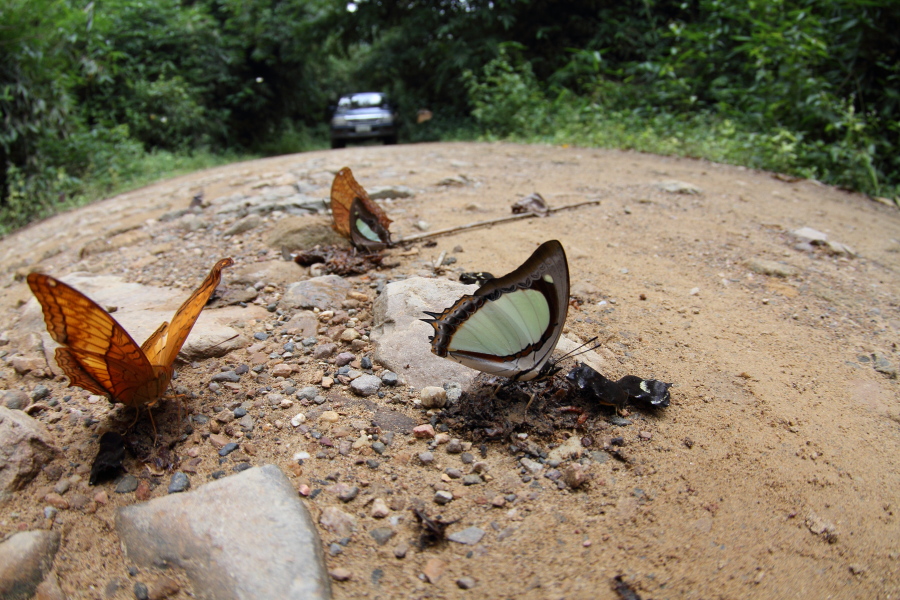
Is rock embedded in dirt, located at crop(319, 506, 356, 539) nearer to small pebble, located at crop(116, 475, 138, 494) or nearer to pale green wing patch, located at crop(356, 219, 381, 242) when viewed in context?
small pebble, located at crop(116, 475, 138, 494)

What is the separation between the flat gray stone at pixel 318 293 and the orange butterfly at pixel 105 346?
34.3 inches

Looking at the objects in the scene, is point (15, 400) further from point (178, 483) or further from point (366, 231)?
point (366, 231)

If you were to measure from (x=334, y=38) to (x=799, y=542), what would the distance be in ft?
49.9

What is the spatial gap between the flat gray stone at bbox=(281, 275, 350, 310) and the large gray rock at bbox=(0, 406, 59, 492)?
1.18m

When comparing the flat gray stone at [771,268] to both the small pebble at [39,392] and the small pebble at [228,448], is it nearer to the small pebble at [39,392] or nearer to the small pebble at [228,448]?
the small pebble at [228,448]

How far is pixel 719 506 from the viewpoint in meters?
1.68

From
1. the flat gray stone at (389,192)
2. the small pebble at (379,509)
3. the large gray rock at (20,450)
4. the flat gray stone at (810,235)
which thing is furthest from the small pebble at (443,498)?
the flat gray stone at (810,235)

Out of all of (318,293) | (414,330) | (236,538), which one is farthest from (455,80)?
(236,538)

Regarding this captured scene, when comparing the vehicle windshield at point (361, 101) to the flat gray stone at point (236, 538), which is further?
the vehicle windshield at point (361, 101)

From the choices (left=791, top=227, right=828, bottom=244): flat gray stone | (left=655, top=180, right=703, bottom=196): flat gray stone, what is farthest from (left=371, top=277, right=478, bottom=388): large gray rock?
(left=655, top=180, right=703, bottom=196): flat gray stone

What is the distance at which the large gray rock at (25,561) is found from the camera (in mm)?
1396

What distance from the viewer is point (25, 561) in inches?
56.9

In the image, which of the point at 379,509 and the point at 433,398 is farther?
the point at 433,398

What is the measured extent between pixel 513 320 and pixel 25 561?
1.46 meters
